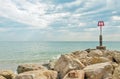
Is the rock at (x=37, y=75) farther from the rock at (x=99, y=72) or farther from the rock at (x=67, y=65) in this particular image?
the rock at (x=99, y=72)

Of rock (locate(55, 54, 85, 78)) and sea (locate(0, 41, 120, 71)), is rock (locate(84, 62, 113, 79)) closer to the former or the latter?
rock (locate(55, 54, 85, 78))

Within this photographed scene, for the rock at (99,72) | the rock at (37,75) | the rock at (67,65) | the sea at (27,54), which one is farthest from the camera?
the sea at (27,54)

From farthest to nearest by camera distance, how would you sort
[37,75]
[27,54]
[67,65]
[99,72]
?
1. [27,54]
2. [67,65]
3. [99,72]
4. [37,75]

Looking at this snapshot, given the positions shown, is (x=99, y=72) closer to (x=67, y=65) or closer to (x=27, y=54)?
(x=67, y=65)

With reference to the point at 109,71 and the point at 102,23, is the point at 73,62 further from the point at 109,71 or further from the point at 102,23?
the point at 102,23

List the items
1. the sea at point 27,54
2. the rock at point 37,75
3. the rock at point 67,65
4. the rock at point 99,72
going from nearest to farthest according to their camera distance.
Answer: the rock at point 37,75 → the rock at point 99,72 → the rock at point 67,65 → the sea at point 27,54

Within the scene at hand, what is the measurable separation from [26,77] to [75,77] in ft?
5.22

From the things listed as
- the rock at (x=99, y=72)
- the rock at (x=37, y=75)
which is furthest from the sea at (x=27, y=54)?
the rock at (x=99, y=72)

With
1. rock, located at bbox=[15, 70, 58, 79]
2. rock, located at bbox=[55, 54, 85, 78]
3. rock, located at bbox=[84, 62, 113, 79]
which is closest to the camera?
rock, located at bbox=[15, 70, 58, 79]

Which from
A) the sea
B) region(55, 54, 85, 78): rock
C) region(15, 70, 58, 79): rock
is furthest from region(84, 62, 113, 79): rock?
the sea

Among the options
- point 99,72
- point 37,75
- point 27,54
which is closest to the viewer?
point 37,75

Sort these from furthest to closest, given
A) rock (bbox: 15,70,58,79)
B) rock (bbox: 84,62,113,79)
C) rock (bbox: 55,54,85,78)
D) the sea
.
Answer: the sea < rock (bbox: 55,54,85,78) < rock (bbox: 84,62,113,79) < rock (bbox: 15,70,58,79)

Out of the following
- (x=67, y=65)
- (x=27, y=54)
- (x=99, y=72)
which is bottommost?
(x=27, y=54)

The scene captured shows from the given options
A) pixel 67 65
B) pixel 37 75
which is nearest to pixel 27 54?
pixel 67 65
